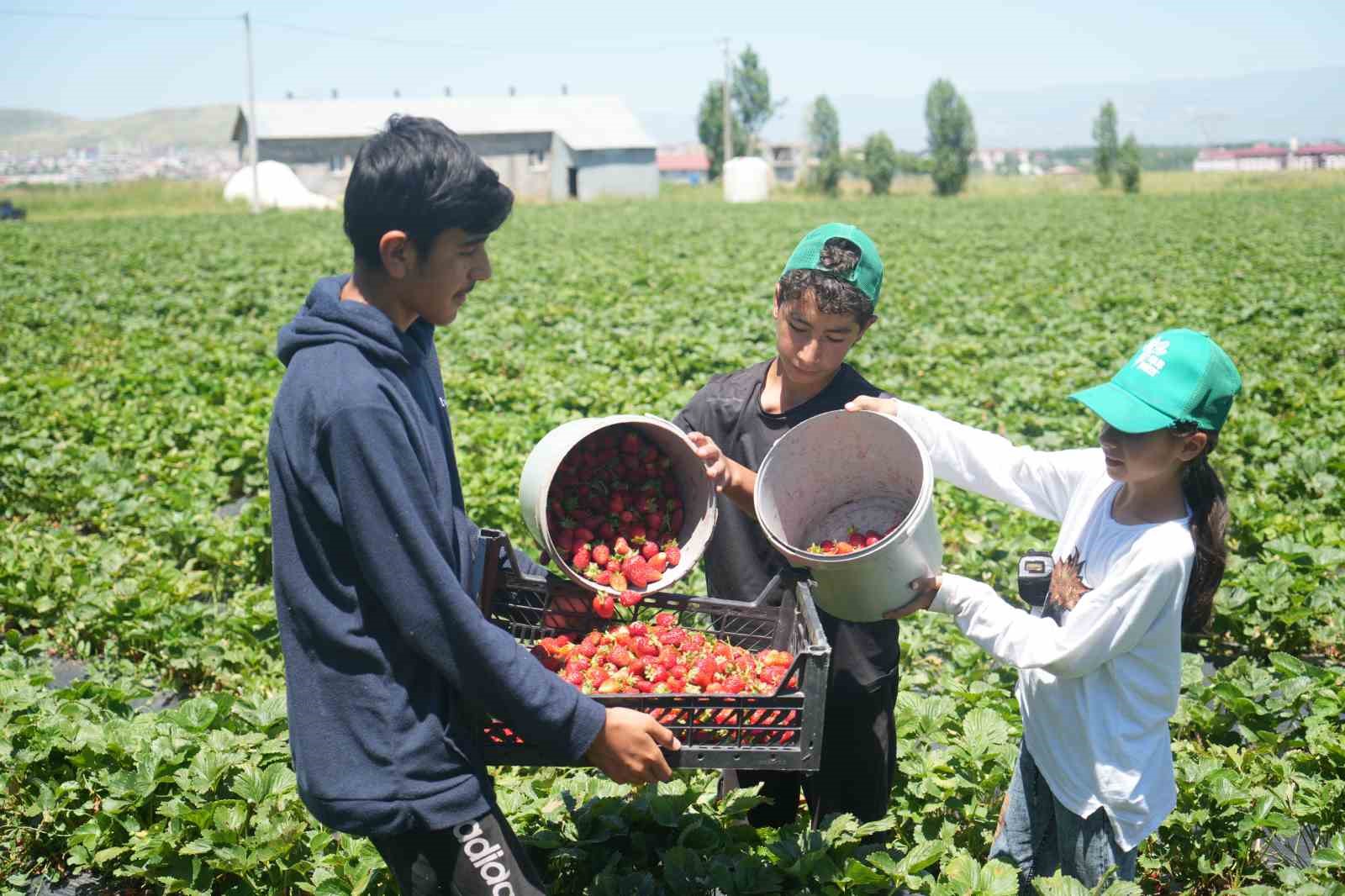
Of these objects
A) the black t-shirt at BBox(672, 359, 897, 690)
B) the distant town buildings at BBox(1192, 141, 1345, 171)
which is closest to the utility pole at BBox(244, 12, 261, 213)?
the black t-shirt at BBox(672, 359, 897, 690)

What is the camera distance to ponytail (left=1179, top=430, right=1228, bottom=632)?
7.47 feet

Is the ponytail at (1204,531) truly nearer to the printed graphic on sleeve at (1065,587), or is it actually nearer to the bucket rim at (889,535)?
the printed graphic on sleeve at (1065,587)

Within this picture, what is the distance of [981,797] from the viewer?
3148mm

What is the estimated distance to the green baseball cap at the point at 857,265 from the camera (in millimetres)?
2719

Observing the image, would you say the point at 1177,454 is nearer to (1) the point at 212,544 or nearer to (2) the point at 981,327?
(1) the point at 212,544

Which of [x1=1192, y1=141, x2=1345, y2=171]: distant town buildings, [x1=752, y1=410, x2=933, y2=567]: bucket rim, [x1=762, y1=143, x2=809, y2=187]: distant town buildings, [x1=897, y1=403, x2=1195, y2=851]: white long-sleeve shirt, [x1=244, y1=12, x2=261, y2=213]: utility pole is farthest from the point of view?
[x1=762, y1=143, x2=809, y2=187]: distant town buildings

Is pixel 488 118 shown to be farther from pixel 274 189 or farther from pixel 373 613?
pixel 373 613

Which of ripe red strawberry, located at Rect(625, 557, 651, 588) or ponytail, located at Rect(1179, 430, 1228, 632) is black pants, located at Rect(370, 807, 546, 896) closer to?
ripe red strawberry, located at Rect(625, 557, 651, 588)

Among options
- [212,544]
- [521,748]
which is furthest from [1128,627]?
[212,544]

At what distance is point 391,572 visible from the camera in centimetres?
185

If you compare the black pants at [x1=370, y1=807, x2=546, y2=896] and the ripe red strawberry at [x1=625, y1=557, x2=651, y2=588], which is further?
the ripe red strawberry at [x1=625, y1=557, x2=651, y2=588]

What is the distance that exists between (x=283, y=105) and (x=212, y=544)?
58.8m

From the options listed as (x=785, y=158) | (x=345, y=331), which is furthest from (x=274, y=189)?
(x=785, y=158)

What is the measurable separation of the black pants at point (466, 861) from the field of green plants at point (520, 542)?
60 cm
